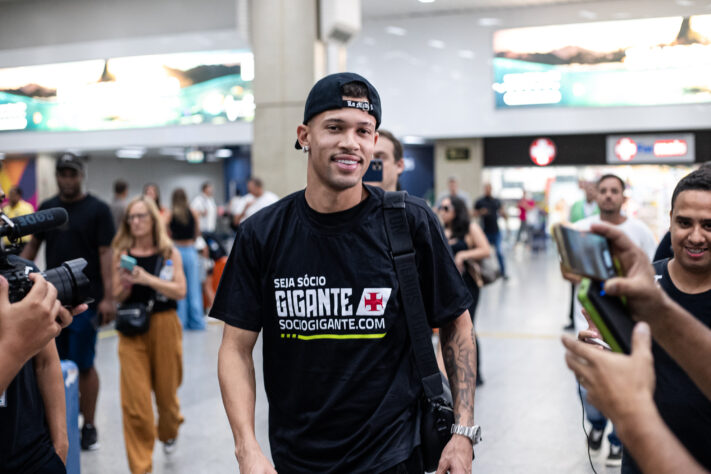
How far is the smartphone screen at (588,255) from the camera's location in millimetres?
1279

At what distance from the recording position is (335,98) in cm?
211

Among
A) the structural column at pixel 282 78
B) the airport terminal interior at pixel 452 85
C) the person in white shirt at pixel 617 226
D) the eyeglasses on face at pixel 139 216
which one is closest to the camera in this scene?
the person in white shirt at pixel 617 226

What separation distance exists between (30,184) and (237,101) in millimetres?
7721

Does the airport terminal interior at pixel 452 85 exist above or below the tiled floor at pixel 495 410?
above

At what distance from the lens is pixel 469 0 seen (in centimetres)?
1528

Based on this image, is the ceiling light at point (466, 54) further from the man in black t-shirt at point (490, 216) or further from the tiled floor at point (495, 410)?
the tiled floor at point (495, 410)

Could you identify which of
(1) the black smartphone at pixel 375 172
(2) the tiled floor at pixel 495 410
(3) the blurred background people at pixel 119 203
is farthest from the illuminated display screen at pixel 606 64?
(1) the black smartphone at pixel 375 172

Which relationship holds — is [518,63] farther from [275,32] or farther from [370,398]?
[370,398]

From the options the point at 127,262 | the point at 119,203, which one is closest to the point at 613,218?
the point at 127,262

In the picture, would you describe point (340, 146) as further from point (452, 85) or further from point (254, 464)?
point (452, 85)

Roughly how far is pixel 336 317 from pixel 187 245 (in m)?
7.11

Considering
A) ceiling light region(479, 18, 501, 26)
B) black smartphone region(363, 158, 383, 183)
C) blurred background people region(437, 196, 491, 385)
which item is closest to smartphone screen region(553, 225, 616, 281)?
Answer: black smartphone region(363, 158, 383, 183)

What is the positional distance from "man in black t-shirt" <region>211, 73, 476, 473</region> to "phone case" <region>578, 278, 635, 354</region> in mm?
889

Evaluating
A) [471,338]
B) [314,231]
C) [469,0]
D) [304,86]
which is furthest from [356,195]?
[469,0]
